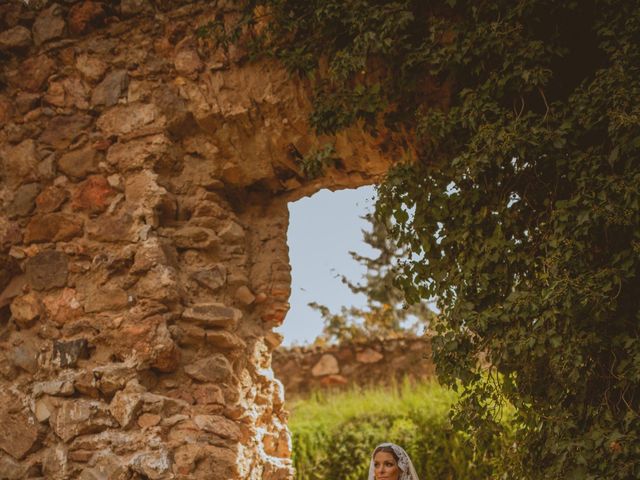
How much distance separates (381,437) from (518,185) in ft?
11.3

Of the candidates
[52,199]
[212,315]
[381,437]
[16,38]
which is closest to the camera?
[212,315]

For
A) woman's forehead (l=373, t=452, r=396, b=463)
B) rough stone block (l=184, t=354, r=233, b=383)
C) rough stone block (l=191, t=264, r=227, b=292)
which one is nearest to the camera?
rough stone block (l=184, t=354, r=233, b=383)

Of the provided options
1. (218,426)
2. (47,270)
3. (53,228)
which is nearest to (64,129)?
(53,228)

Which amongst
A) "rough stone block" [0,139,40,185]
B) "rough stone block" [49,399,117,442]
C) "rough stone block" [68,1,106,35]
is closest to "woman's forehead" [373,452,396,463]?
"rough stone block" [49,399,117,442]

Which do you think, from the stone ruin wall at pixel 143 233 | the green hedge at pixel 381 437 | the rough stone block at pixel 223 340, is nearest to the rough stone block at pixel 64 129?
the stone ruin wall at pixel 143 233

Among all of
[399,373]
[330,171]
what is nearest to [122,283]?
[330,171]

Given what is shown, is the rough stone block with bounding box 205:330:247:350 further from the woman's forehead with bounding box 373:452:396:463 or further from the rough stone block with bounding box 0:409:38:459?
the woman's forehead with bounding box 373:452:396:463

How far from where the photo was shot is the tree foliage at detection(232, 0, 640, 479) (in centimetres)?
304

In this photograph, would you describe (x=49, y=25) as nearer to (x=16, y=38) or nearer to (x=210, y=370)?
(x=16, y=38)

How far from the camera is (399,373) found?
7777 millimetres

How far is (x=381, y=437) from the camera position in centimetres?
624

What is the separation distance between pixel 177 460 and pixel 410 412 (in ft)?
10.7

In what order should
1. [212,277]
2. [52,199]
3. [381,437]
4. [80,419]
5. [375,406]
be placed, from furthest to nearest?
[375,406] → [381,437] → [52,199] → [212,277] → [80,419]

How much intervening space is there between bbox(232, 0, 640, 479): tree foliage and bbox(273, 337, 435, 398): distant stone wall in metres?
4.36
